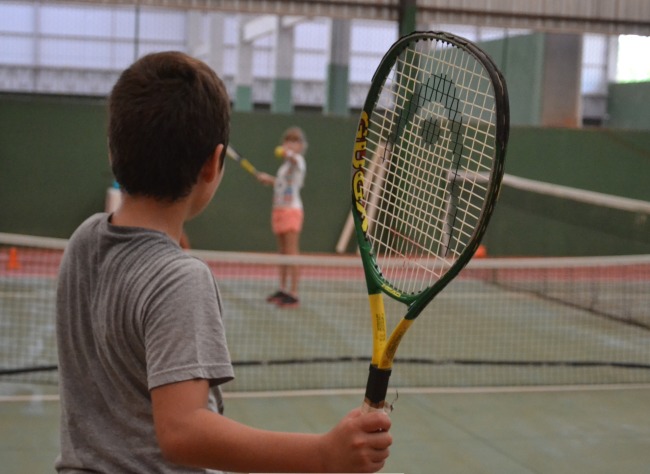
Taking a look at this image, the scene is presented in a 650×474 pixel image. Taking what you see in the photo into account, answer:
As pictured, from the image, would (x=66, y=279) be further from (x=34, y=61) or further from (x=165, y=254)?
(x=34, y=61)

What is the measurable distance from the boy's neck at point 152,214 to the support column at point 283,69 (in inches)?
627

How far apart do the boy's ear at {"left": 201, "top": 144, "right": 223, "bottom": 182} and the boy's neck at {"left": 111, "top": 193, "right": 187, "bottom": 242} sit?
2.0 inches

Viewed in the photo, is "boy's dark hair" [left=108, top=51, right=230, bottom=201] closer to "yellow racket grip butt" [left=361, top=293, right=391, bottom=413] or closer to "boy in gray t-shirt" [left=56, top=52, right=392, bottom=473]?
"boy in gray t-shirt" [left=56, top=52, right=392, bottom=473]

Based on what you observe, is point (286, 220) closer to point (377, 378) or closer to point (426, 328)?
point (426, 328)

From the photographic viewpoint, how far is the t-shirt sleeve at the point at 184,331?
1176 mm

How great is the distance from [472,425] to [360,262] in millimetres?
1557

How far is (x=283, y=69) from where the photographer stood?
17547mm

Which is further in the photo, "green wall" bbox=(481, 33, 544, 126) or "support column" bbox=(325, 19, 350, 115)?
"support column" bbox=(325, 19, 350, 115)

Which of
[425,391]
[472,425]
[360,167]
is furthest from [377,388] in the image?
[425,391]

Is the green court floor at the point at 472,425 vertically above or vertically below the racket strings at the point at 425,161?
below

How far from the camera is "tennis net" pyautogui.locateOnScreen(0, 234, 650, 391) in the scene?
5.29 meters

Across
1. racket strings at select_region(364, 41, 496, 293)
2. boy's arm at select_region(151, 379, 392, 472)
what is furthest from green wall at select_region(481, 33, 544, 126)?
boy's arm at select_region(151, 379, 392, 472)

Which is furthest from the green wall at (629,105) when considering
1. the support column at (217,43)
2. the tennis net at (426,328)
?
the support column at (217,43)

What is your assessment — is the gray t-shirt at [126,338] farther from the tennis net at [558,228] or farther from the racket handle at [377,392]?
the tennis net at [558,228]
